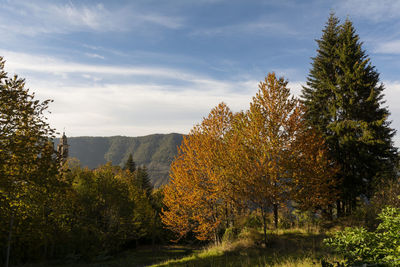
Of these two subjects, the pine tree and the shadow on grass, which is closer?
the shadow on grass

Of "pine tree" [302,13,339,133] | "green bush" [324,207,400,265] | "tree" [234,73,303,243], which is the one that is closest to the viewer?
A: "green bush" [324,207,400,265]

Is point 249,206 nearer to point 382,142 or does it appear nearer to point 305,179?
point 305,179

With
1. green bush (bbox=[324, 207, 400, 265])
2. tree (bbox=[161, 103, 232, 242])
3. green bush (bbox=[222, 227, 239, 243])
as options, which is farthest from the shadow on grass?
green bush (bbox=[324, 207, 400, 265])

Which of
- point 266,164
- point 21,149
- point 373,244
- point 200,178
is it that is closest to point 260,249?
point 266,164

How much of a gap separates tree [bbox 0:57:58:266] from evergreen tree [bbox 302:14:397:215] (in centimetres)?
1789

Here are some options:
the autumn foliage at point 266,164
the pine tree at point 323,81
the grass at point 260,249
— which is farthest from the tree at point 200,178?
the pine tree at point 323,81

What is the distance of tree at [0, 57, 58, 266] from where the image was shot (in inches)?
383

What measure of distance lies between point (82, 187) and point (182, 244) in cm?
1621

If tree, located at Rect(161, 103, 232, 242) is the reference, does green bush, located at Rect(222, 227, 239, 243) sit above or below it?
below

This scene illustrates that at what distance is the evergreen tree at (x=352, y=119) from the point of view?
1786 centimetres

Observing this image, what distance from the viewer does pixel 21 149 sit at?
9.81 m

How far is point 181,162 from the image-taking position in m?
19.2

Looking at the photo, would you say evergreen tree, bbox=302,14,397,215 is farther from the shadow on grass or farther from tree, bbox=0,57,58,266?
tree, bbox=0,57,58,266

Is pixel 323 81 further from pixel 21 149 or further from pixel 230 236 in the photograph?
pixel 21 149
